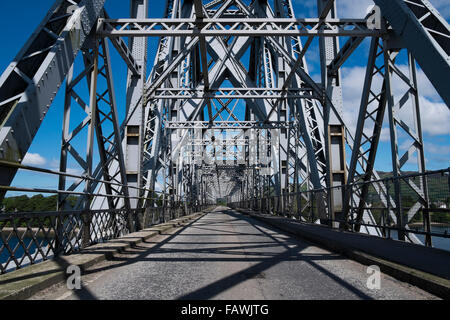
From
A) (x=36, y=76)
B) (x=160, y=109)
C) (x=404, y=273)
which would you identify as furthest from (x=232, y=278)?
(x=160, y=109)

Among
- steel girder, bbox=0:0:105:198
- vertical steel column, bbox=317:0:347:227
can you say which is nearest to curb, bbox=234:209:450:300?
steel girder, bbox=0:0:105:198

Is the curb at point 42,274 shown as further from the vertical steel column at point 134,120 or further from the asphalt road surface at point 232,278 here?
the vertical steel column at point 134,120

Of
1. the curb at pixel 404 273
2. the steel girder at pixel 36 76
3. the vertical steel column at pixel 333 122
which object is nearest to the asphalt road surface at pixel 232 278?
the curb at pixel 404 273

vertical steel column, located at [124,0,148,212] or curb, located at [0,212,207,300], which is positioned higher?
vertical steel column, located at [124,0,148,212]

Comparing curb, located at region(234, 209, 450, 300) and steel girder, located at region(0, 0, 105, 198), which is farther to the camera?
steel girder, located at region(0, 0, 105, 198)

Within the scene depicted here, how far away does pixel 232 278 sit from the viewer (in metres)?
4.20

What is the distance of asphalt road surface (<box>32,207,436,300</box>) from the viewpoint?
3.43 metres

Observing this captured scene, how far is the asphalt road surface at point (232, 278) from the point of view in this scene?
3426 mm

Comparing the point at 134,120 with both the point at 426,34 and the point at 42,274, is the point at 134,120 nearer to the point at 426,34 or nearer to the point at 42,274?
the point at 42,274

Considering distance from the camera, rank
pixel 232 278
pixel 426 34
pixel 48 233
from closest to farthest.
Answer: pixel 232 278 → pixel 48 233 → pixel 426 34

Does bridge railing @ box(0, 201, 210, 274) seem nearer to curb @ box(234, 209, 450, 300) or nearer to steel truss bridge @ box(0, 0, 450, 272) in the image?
steel truss bridge @ box(0, 0, 450, 272)

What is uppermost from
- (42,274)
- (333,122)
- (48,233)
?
(333,122)

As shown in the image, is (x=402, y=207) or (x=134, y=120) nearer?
(x=402, y=207)
